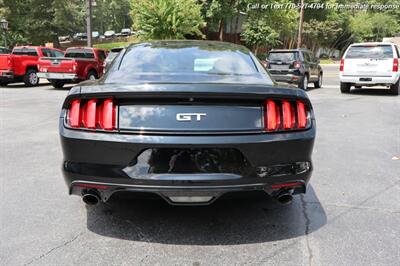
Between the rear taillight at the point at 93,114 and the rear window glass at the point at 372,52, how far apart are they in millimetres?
13269

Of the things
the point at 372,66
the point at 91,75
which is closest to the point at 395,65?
the point at 372,66

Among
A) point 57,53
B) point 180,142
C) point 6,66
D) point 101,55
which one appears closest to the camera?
point 180,142

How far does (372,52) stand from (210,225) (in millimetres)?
12884

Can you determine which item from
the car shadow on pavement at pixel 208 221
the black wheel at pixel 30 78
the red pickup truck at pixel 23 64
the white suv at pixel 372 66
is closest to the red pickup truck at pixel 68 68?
the red pickup truck at pixel 23 64

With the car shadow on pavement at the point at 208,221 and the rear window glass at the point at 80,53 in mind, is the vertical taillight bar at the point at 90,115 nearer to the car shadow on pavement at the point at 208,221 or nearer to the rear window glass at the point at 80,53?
the car shadow on pavement at the point at 208,221

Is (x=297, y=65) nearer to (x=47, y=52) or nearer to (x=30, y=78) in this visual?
(x=47, y=52)

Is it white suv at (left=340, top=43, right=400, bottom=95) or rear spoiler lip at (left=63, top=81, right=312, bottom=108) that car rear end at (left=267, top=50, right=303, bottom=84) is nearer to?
white suv at (left=340, top=43, right=400, bottom=95)

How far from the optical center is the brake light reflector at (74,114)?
126 inches

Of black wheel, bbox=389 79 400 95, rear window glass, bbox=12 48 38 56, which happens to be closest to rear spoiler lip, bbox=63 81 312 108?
black wheel, bbox=389 79 400 95

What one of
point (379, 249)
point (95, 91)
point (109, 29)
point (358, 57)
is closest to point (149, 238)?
point (95, 91)

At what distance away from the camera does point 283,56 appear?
16.5m

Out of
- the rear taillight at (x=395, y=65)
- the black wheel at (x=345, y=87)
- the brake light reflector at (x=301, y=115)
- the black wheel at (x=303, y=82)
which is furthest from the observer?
the black wheel at (x=303, y=82)

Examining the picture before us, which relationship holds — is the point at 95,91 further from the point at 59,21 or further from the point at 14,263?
the point at 59,21

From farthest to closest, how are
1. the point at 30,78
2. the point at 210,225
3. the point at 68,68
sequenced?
1. the point at 30,78
2. the point at 68,68
3. the point at 210,225
